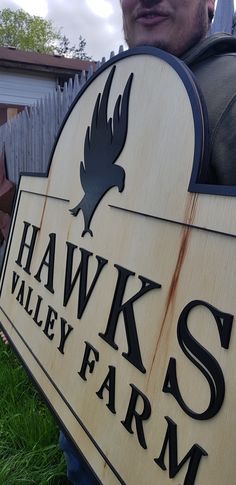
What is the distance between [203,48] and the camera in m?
1.15

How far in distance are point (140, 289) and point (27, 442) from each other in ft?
5.44

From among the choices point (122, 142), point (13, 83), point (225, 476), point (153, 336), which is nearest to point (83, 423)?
point (153, 336)

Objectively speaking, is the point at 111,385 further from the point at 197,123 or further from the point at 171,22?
the point at 171,22

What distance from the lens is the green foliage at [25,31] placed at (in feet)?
137

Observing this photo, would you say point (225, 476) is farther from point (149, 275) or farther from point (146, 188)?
point (146, 188)

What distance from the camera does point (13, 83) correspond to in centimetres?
1222

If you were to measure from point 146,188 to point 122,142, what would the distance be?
0.18 metres

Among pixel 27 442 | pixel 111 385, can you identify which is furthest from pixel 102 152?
pixel 27 442

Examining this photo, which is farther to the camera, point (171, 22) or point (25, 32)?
point (25, 32)

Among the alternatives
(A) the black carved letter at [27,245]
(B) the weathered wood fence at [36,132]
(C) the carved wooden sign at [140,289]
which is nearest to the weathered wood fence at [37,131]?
(B) the weathered wood fence at [36,132]

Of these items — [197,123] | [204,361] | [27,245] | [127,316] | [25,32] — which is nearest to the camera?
[204,361]

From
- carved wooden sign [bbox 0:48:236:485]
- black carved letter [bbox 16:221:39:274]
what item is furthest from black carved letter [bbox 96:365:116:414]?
black carved letter [bbox 16:221:39:274]

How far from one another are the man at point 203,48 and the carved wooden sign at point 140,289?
0.23 feet

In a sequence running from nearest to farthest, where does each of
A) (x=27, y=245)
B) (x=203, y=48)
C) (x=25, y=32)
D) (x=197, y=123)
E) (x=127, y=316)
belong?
(x=197, y=123) < (x=127, y=316) < (x=203, y=48) < (x=27, y=245) < (x=25, y=32)
